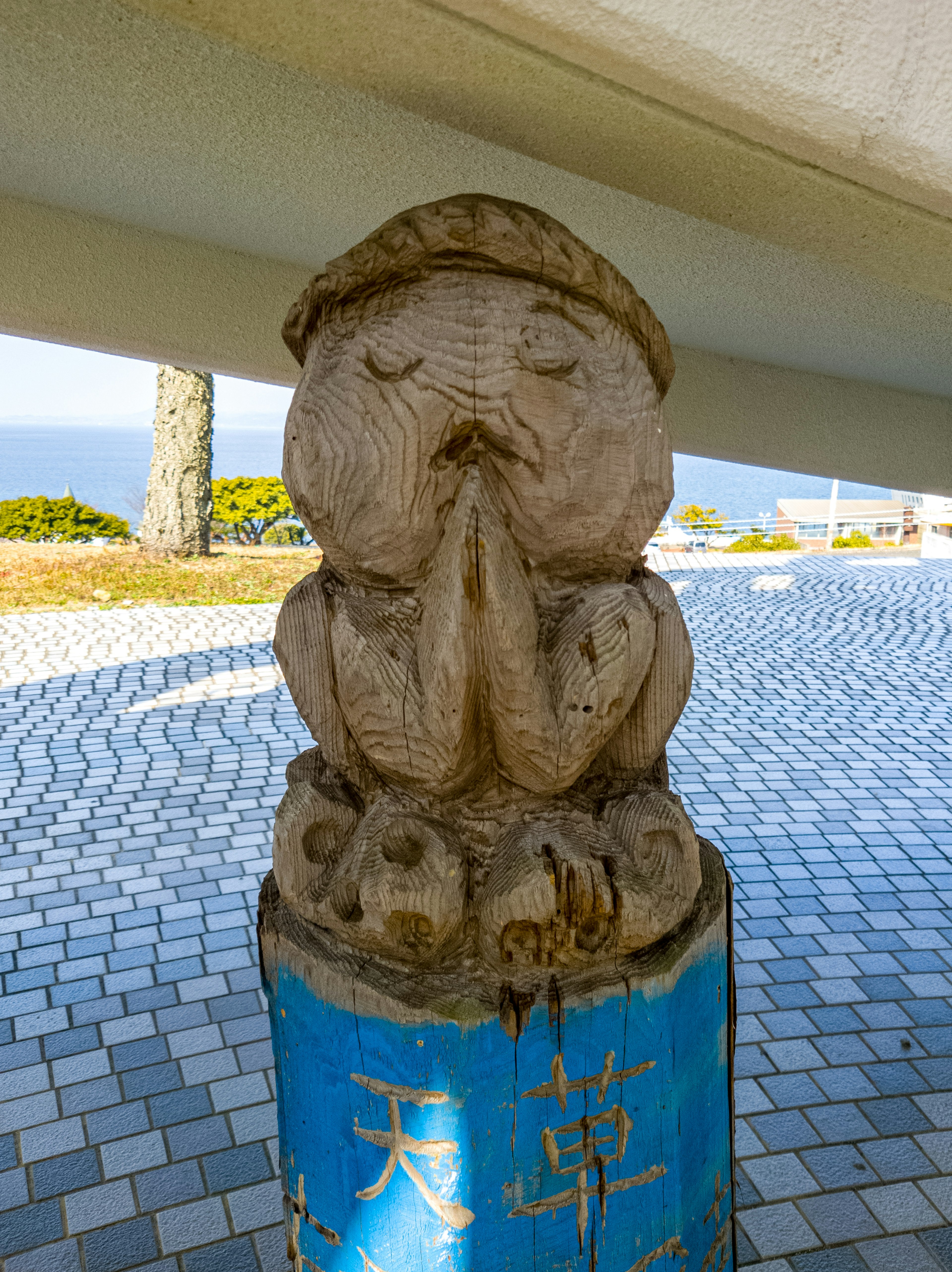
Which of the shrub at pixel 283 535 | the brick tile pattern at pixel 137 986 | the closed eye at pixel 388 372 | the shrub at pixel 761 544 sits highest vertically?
the closed eye at pixel 388 372

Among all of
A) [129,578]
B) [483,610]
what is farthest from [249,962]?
[129,578]

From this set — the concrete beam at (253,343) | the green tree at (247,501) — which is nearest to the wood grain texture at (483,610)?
the concrete beam at (253,343)

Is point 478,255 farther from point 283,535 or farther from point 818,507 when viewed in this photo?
point 818,507

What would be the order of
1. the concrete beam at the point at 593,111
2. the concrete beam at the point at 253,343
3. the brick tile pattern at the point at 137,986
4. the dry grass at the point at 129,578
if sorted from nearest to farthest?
the concrete beam at the point at 593,111 < the concrete beam at the point at 253,343 < the brick tile pattern at the point at 137,986 < the dry grass at the point at 129,578

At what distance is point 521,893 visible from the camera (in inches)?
52.2

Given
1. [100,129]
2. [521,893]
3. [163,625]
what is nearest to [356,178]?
[100,129]

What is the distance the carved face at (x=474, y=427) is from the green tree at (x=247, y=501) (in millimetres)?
16101

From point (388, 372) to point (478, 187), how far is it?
0.63 metres

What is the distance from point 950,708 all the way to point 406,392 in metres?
6.99

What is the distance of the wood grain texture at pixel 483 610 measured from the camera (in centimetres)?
136

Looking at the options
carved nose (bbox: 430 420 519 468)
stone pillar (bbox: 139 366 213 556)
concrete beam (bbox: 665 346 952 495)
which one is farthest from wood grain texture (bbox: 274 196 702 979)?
stone pillar (bbox: 139 366 213 556)

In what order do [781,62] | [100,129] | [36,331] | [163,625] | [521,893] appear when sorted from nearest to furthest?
[781,62] < [521,893] < [100,129] < [36,331] < [163,625]

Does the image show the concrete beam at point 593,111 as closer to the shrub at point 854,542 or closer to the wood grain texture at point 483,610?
the wood grain texture at point 483,610

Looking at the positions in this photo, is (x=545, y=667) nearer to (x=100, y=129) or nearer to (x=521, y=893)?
(x=521, y=893)
